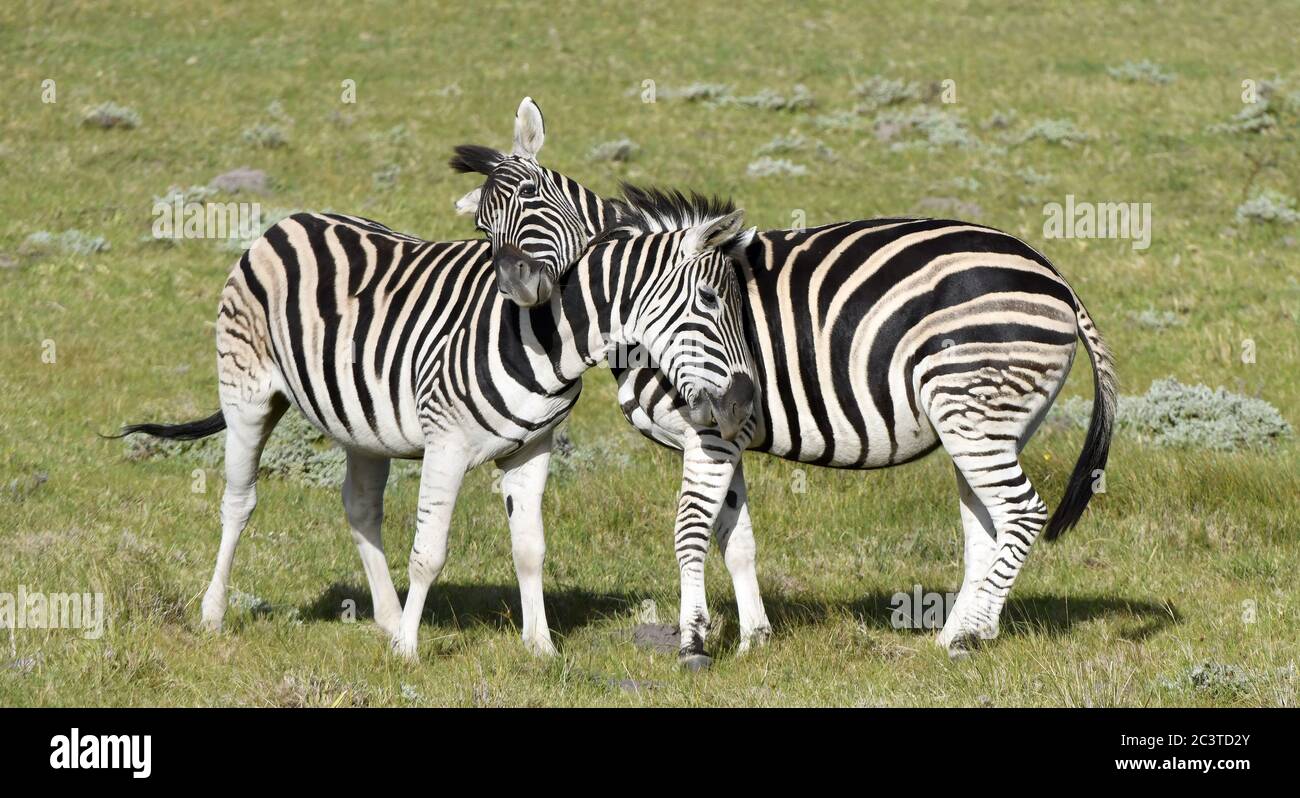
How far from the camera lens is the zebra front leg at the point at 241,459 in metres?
8.70

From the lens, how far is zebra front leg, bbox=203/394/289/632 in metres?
8.70

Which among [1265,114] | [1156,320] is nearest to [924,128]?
[1265,114]

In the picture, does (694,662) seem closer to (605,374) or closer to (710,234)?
(710,234)

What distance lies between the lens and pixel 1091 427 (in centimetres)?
Result: 842

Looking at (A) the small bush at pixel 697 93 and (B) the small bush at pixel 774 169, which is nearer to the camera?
(B) the small bush at pixel 774 169

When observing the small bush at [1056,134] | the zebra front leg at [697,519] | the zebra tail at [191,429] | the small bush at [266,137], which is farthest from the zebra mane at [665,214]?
the small bush at [1056,134]

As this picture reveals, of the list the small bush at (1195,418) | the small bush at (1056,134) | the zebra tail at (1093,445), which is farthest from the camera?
the small bush at (1056,134)

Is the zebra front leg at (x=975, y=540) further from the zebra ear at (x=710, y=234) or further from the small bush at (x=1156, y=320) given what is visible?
the small bush at (x=1156, y=320)

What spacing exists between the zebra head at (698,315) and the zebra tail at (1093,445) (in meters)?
2.15

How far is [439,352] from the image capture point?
7.75 m

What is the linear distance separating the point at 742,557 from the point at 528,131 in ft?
9.78

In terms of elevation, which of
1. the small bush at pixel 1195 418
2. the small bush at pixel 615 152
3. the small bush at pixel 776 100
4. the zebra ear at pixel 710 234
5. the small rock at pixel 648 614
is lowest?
the small rock at pixel 648 614

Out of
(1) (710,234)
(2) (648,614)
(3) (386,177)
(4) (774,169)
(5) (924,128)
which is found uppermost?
(5) (924,128)

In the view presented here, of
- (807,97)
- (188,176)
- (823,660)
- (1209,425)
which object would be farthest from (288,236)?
(807,97)
